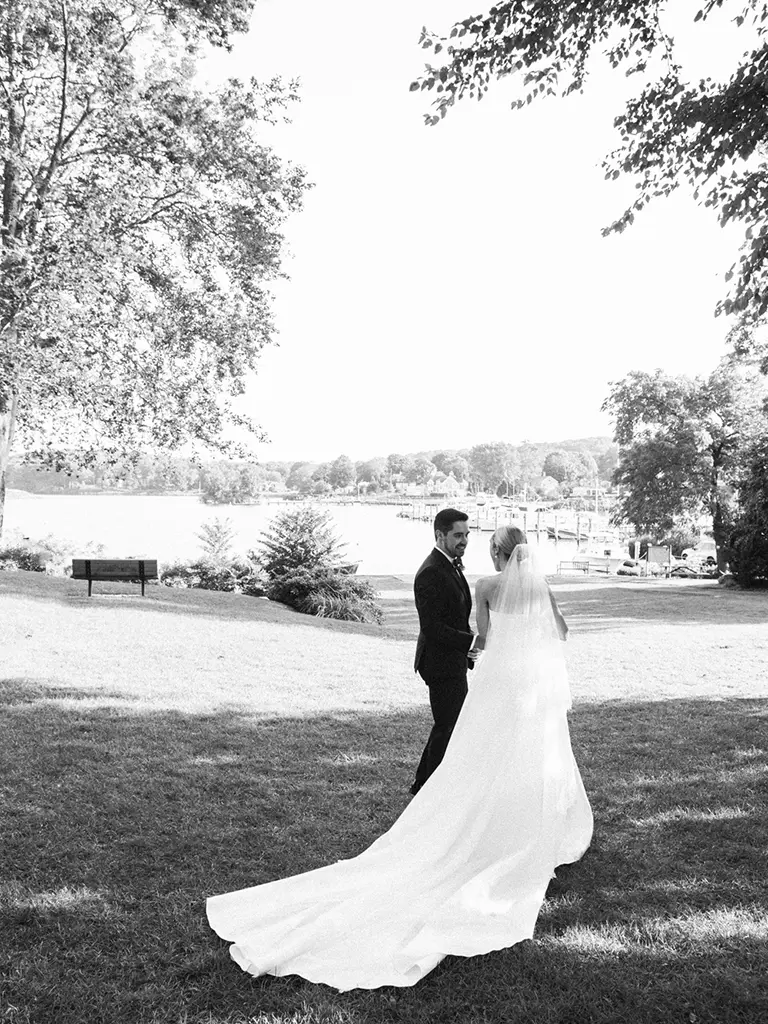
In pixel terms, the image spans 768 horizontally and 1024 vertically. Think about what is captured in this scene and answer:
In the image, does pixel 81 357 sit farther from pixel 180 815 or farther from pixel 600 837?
pixel 600 837

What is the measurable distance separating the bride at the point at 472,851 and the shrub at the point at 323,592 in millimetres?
15264

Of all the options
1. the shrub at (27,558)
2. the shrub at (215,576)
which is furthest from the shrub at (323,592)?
the shrub at (27,558)

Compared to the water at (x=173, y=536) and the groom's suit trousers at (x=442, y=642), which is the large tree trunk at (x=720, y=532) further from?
the groom's suit trousers at (x=442, y=642)

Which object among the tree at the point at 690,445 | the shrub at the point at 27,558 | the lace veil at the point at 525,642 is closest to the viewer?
the lace veil at the point at 525,642

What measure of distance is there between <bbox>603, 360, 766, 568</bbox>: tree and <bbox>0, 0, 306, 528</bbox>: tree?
24.8 metres

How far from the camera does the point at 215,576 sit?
24.9 m

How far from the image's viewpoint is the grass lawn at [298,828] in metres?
3.58

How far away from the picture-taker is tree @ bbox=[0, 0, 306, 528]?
46.7 feet

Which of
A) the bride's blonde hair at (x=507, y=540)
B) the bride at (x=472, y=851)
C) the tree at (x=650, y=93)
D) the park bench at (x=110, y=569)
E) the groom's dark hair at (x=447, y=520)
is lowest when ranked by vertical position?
the bride at (x=472, y=851)

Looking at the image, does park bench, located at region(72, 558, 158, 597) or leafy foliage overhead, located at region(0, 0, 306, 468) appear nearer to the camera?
leafy foliage overhead, located at region(0, 0, 306, 468)

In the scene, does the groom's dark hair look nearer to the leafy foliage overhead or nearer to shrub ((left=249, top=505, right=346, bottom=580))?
the leafy foliage overhead

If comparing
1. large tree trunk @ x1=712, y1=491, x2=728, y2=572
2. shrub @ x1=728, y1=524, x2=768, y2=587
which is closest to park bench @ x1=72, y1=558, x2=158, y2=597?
shrub @ x1=728, y1=524, x2=768, y2=587

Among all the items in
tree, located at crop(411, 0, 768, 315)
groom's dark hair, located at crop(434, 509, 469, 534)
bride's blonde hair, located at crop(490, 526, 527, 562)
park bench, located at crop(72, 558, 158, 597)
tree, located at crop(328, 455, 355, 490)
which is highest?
tree, located at crop(328, 455, 355, 490)

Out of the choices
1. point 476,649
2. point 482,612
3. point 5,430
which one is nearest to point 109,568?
point 5,430
